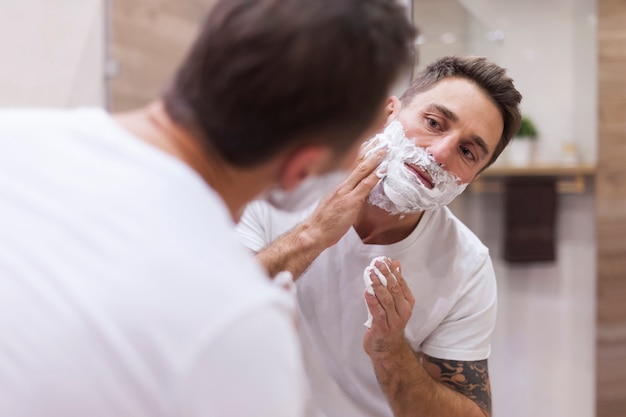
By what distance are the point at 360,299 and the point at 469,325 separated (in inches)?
8.2

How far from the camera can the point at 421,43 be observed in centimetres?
169

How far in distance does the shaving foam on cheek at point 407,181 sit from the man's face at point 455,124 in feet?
0.04

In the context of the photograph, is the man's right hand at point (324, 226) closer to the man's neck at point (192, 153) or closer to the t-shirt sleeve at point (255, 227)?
the t-shirt sleeve at point (255, 227)

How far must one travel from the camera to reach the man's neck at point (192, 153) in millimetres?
560

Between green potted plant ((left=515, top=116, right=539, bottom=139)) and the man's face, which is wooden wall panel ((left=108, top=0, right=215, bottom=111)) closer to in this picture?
the man's face

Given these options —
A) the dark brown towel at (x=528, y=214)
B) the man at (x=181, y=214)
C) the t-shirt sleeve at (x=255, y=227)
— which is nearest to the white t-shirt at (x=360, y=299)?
the t-shirt sleeve at (x=255, y=227)

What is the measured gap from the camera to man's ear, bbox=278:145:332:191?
22.0 inches

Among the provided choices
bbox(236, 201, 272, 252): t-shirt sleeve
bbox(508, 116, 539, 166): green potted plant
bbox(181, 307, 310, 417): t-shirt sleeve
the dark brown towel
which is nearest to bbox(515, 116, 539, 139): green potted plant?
bbox(508, 116, 539, 166): green potted plant

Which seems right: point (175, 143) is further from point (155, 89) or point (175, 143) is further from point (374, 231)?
point (155, 89)

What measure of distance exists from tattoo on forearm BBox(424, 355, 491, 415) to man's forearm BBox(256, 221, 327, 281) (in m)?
0.33

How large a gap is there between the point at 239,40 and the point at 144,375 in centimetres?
25

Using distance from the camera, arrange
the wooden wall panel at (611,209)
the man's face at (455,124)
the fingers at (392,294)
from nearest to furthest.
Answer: the fingers at (392,294) < the man's face at (455,124) < the wooden wall panel at (611,209)

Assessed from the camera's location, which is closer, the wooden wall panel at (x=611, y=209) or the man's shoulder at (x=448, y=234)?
the man's shoulder at (x=448, y=234)

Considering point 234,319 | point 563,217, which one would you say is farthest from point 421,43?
point 234,319
